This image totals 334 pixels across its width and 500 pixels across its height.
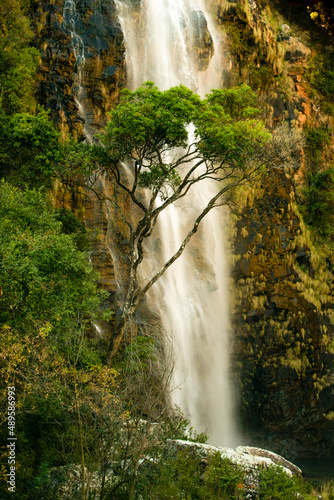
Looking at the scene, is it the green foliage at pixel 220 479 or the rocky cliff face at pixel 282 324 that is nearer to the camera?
the green foliage at pixel 220 479

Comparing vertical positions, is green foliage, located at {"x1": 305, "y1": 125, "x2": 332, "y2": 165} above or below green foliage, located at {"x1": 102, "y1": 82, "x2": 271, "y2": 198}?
above

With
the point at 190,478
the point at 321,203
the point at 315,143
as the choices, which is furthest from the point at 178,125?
the point at 315,143

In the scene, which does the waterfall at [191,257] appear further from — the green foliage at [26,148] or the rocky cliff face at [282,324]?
the green foliage at [26,148]

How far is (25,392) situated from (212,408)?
14283 mm

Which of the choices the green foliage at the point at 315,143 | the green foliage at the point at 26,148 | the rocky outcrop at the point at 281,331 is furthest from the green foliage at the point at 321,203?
the green foliage at the point at 26,148

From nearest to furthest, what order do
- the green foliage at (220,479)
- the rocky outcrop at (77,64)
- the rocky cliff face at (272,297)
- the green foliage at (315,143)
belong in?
the green foliage at (220,479) → the rocky outcrop at (77,64) → the rocky cliff face at (272,297) → the green foliage at (315,143)

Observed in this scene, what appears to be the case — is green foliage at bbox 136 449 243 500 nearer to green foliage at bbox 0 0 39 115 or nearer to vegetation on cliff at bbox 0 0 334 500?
vegetation on cliff at bbox 0 0 334 500

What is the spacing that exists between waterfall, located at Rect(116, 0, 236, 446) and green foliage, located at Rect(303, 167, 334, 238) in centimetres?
560

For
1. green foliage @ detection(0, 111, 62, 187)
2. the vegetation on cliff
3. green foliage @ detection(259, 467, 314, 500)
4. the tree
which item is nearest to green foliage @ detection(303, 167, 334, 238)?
the vegetation on cliff

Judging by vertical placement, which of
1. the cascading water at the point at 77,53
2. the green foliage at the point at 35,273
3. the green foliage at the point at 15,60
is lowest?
the green foliage at the point at 35,273

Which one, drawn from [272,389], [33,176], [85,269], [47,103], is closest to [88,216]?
[33,176]

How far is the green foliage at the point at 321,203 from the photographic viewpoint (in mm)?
27922

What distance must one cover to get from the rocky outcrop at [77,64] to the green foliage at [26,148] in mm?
2862

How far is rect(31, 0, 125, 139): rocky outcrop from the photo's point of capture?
20000 mm
